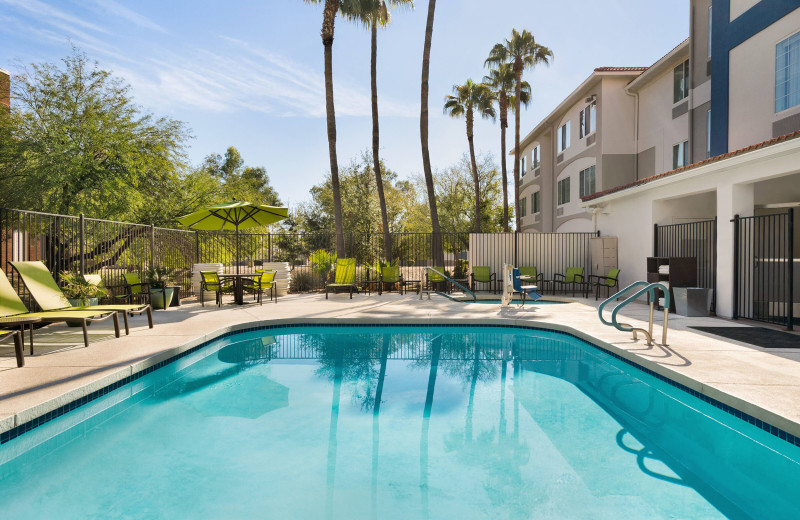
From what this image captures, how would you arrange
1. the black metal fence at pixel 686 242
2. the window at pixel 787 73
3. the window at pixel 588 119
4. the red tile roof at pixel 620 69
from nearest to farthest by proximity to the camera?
the window at pixel 787 73 → the black metal fence at pixel 686 242 → the red tile roof at pixel 620 69 → the window at pixel 588 119

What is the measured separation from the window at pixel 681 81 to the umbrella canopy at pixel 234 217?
44.0ft

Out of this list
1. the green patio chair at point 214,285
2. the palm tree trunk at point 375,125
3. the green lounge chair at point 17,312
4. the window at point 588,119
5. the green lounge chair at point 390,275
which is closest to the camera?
the green lounge chair at point 17,312

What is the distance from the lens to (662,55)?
1497 centimetres

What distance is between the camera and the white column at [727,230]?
8367mm

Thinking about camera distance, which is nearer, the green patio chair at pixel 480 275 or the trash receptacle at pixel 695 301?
the trash receptacle at pixel 695 301

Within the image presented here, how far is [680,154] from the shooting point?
14781 mm

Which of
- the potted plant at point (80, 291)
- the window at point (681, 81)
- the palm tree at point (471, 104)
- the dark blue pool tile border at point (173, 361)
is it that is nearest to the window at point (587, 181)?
the window at point (681, 81)

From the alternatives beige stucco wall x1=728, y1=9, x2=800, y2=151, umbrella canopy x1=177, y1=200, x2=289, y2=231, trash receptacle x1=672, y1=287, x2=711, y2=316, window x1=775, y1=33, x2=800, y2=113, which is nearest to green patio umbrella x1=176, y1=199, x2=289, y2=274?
umbrella canopy x1=177, y1=200, x2=289, y2=231

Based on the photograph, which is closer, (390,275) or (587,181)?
(390,275)

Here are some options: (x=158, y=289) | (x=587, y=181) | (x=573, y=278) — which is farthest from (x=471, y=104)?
(x=158, y=289)

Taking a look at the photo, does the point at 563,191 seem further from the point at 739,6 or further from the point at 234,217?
the point at 234,217

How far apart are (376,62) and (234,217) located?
30.0 ft

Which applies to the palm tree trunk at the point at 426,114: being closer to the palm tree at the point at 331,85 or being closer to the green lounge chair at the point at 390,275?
the green lounge chair at the point at 390,275

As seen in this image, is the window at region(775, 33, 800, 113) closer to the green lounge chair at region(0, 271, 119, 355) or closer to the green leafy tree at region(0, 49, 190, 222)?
the green lounge chair at region(0, 271, 119, 355)
